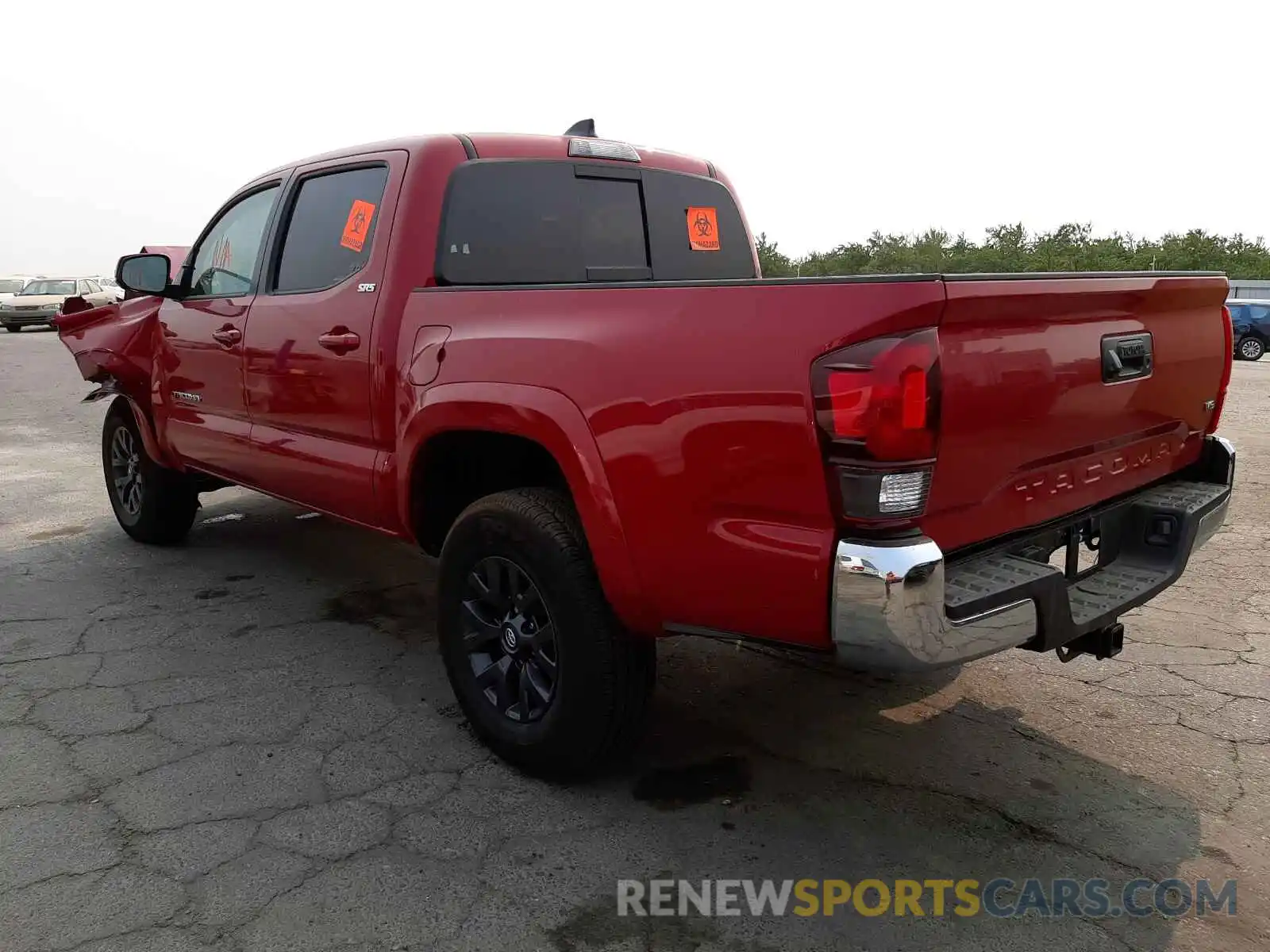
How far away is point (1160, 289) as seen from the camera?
2812mm

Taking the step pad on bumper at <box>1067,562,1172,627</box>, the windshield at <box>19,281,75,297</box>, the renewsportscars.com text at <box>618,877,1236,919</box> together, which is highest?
the windshield at <box>19,281,75,297</box>

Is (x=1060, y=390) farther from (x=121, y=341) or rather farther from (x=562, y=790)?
(x=121, y=341)

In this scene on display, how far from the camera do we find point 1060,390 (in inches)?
99.7

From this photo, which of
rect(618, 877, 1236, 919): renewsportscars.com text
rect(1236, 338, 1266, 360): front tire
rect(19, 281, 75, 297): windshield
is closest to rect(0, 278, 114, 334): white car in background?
rect(19, 281, 75, 297): windshield

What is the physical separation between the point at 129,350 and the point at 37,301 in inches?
1175

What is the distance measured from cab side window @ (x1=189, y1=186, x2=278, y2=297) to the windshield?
30320 mm

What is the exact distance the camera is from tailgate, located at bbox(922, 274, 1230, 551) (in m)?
2.28

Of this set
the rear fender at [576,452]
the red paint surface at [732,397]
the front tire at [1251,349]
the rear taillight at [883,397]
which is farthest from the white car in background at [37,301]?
the rear taillight at [883,397]

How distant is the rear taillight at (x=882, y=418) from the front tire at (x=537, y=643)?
2.92 ft

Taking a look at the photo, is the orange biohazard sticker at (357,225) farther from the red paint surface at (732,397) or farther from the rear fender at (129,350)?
the rear fender at (129,350)

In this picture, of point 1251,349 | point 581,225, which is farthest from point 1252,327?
point 581,225

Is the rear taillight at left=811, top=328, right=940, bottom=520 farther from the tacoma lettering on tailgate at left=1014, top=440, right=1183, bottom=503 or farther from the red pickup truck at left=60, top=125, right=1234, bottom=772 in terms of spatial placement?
the tacoma lettering on tailgate at left=1014, top=440, right=1183, bottom=503

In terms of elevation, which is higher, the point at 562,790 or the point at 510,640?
the point at 510,640

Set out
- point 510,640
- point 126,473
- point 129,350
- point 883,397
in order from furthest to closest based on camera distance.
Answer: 1. point 126,473
2. point 129,350
3. point 510,640
4. point 883,397
